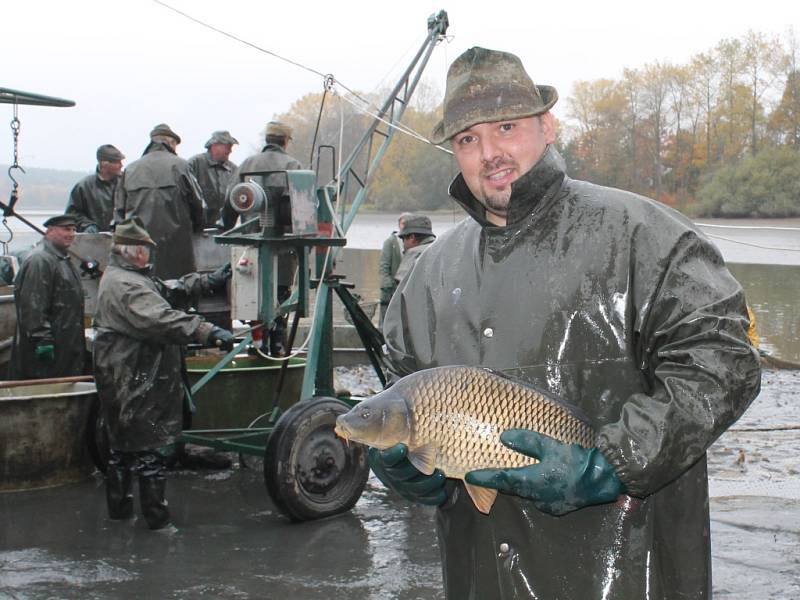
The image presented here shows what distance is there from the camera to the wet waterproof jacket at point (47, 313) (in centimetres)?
953

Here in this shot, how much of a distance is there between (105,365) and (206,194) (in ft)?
16.3

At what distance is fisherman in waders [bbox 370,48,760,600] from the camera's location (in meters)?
2.25

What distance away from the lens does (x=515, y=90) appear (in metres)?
2.62

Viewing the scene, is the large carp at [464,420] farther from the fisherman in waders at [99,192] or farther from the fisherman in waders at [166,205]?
the fisherman in waders at [99,192]

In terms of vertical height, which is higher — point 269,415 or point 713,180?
point 713,180

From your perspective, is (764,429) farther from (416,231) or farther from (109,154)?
(109,154)

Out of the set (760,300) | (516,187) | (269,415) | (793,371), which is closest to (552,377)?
(516,187)

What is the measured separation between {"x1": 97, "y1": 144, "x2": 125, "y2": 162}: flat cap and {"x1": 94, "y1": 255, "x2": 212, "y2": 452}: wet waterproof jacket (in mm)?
5193

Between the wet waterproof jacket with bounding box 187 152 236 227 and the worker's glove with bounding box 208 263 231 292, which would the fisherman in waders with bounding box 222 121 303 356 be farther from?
the wet waterproof jacket with bounding box 187 152 236 227

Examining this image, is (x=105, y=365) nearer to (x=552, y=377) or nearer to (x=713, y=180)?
(x=552, y=377)

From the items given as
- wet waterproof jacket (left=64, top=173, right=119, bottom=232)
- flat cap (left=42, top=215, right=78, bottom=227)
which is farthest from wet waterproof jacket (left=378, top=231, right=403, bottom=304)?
flat cap (left=42, top=215, right=78, bottom=227)

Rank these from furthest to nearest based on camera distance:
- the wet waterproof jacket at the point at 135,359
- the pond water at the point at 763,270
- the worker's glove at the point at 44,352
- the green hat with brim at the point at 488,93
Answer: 1. the pond water at the point at 763,270
2. the worker's glove at the point at 44,352
3. the wet waterproof jacket at the point at 135,359
4. the green hat with brim at the point at 488,93

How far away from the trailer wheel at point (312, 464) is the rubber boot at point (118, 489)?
3.25 feet

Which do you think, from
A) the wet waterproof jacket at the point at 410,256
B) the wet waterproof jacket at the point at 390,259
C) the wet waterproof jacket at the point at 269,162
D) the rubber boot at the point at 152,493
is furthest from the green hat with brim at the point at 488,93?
the wet waterproof jacket at the point at 390,259
